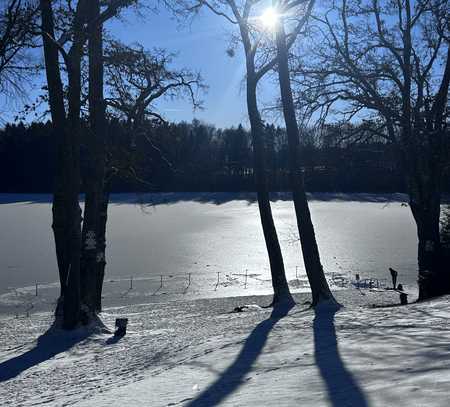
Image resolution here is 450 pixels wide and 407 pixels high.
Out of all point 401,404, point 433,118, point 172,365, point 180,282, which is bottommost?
point 180,282

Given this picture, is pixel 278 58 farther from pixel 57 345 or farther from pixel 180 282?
pixel 180 282

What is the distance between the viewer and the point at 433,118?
1160 centimetres

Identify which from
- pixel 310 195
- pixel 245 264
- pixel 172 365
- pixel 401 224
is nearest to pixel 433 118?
pixel 172 365

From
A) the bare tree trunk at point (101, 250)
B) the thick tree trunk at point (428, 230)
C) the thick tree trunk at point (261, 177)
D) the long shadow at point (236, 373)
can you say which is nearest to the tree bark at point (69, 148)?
the bare tree trunk at point (101, 250)

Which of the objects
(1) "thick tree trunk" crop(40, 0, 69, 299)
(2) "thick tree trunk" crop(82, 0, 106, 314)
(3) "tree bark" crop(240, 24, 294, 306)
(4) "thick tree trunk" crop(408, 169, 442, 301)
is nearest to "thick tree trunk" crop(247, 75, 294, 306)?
(3) "tree bark" crop(240, 24, 294, 306)

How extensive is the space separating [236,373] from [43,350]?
417 centimetres

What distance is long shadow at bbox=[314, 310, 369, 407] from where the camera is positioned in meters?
4.04

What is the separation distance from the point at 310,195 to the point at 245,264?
127 feet

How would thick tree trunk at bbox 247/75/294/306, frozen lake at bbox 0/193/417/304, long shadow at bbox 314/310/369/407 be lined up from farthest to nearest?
frozen lake at bbox 0/193/417/304, thick tree trunk at bbox 247/75/294/306, long shadow at bbox 314/310/369/407

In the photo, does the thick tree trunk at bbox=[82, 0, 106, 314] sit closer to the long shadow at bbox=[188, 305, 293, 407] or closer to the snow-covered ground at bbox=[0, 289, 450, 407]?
the snow-covered ground at bbox=[0, 289, 450, 407]

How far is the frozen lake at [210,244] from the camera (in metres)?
21.1

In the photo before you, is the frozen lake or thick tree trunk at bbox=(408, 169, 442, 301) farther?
Answer: the frozen lake

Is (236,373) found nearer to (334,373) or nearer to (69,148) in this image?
(334,373)

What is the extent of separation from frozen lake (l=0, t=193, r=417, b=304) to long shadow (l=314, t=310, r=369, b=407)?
7.87 m
